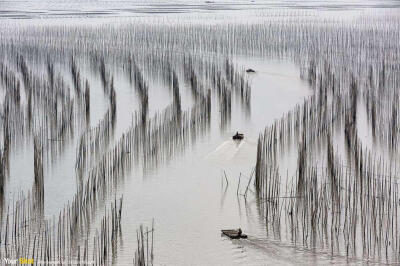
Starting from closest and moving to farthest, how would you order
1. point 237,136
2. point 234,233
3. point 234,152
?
1. point 234,233
2. point 234,152
3. point 237,136

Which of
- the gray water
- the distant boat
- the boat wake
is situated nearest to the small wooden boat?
the gray water

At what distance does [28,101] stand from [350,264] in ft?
15.1

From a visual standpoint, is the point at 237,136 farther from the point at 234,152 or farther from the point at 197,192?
the point at 197,192

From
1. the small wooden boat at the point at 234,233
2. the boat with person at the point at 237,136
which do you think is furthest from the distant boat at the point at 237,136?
the small wooden boat at the point at 234,233

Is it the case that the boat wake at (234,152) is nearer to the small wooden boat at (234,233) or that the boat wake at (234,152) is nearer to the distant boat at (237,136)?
the distant boat at (237,136)

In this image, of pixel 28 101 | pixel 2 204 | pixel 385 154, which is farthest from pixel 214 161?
pixel 28 101

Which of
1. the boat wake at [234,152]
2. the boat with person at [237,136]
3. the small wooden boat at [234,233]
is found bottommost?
the small wooden boat at [234,233]

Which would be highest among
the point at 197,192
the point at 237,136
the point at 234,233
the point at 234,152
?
the point at 237,136

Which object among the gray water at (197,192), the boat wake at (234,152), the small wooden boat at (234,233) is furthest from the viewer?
the boat wake at (234,152)

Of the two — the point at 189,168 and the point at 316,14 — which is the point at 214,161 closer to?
the point at 189,168

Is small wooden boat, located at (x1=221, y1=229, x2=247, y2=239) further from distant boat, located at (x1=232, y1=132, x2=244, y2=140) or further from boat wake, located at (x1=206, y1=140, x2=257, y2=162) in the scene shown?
distant boat, located at (x1=232, y1=132, x2=244, y2=140)

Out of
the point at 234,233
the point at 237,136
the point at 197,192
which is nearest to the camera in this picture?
the point at 234,233

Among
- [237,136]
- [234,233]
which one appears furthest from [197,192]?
[237,136]

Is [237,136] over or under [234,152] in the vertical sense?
over
